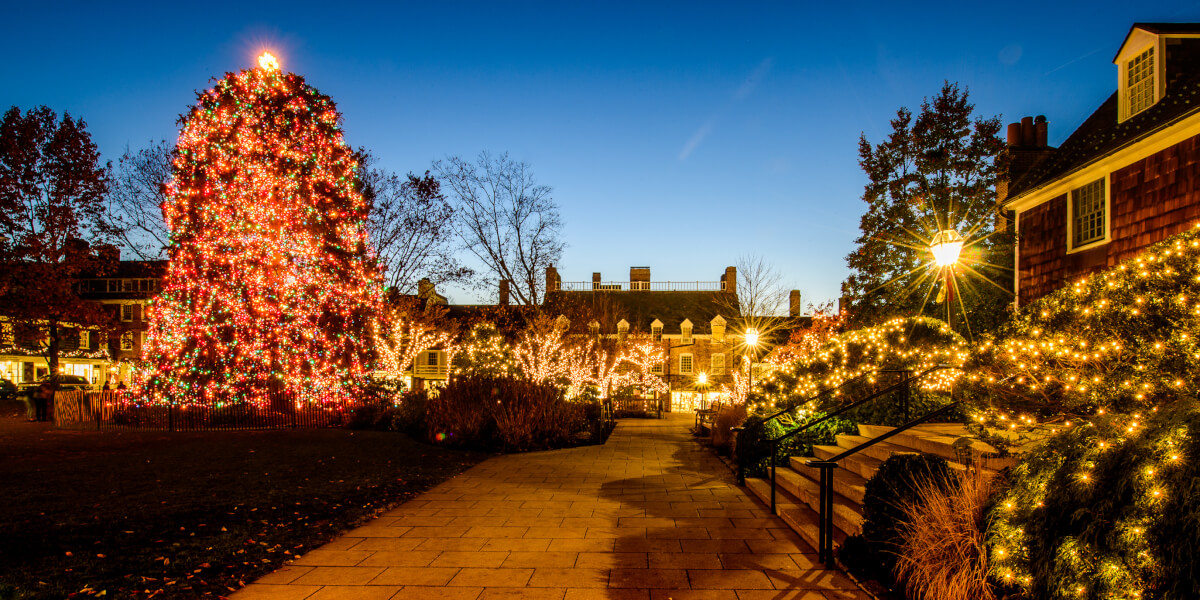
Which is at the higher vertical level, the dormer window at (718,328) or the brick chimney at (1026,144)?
the brick chimney at (1026,144)

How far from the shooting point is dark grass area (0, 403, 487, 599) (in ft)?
16.4

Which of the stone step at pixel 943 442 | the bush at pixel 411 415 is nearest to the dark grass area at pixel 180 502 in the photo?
the bush at pixel 411 415

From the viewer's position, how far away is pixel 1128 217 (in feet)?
33.0

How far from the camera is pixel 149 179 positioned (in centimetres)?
2245

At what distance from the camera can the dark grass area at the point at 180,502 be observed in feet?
16.4

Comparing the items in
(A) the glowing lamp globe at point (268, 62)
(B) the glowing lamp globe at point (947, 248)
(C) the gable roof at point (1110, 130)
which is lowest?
(B) the glowing lamp globe at point (947, 248)

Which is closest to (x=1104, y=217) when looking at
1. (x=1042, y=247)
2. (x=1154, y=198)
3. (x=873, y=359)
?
(x=1154, y=198)

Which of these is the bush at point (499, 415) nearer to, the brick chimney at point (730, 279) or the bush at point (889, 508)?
the bush at point (889, 508)

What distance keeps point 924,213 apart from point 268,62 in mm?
21601

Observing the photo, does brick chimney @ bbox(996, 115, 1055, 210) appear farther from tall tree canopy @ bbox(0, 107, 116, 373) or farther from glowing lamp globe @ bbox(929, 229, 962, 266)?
tall tree canopy @ bbox(0, 107, 116, 373)

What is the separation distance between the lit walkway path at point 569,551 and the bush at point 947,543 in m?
0.61

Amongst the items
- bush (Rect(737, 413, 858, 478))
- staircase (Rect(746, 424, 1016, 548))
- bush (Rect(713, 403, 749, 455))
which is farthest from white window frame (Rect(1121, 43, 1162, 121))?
bush (Rect(713, 403, 749, 455))

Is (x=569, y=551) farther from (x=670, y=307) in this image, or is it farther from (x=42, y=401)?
(x=670, y=307)

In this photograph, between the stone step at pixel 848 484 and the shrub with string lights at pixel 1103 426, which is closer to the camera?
the shrub with string lights at pixel 1103 426
